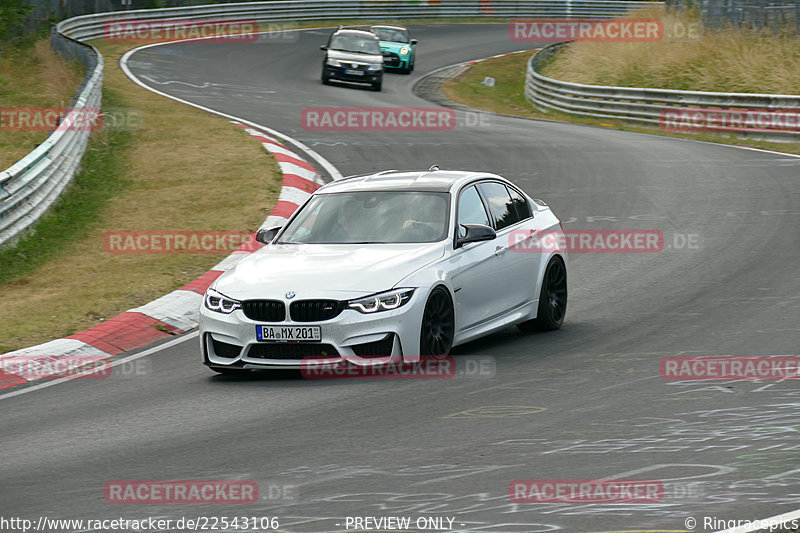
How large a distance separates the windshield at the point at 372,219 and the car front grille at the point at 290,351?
131 centimetres

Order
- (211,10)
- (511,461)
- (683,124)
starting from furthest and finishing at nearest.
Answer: (211,10) < (683,124) < (511,461)

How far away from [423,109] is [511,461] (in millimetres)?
24415

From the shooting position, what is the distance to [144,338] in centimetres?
1120

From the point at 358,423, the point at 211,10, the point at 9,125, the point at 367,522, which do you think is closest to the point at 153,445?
the point at 358,423

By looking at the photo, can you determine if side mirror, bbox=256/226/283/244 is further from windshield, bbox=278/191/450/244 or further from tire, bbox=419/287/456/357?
tire, bbox=419/287/456/357

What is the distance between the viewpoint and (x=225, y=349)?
920 centimetres

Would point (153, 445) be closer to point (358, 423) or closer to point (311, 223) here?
point (358, 423)

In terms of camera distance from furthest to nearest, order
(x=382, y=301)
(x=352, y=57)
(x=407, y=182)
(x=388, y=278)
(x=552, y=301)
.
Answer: (x=352, y=57)
(x=552, y=301)
(x=407, y=182)
(x=388, y=278)
(x=382, y=301)

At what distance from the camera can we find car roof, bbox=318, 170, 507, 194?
34.1ft
